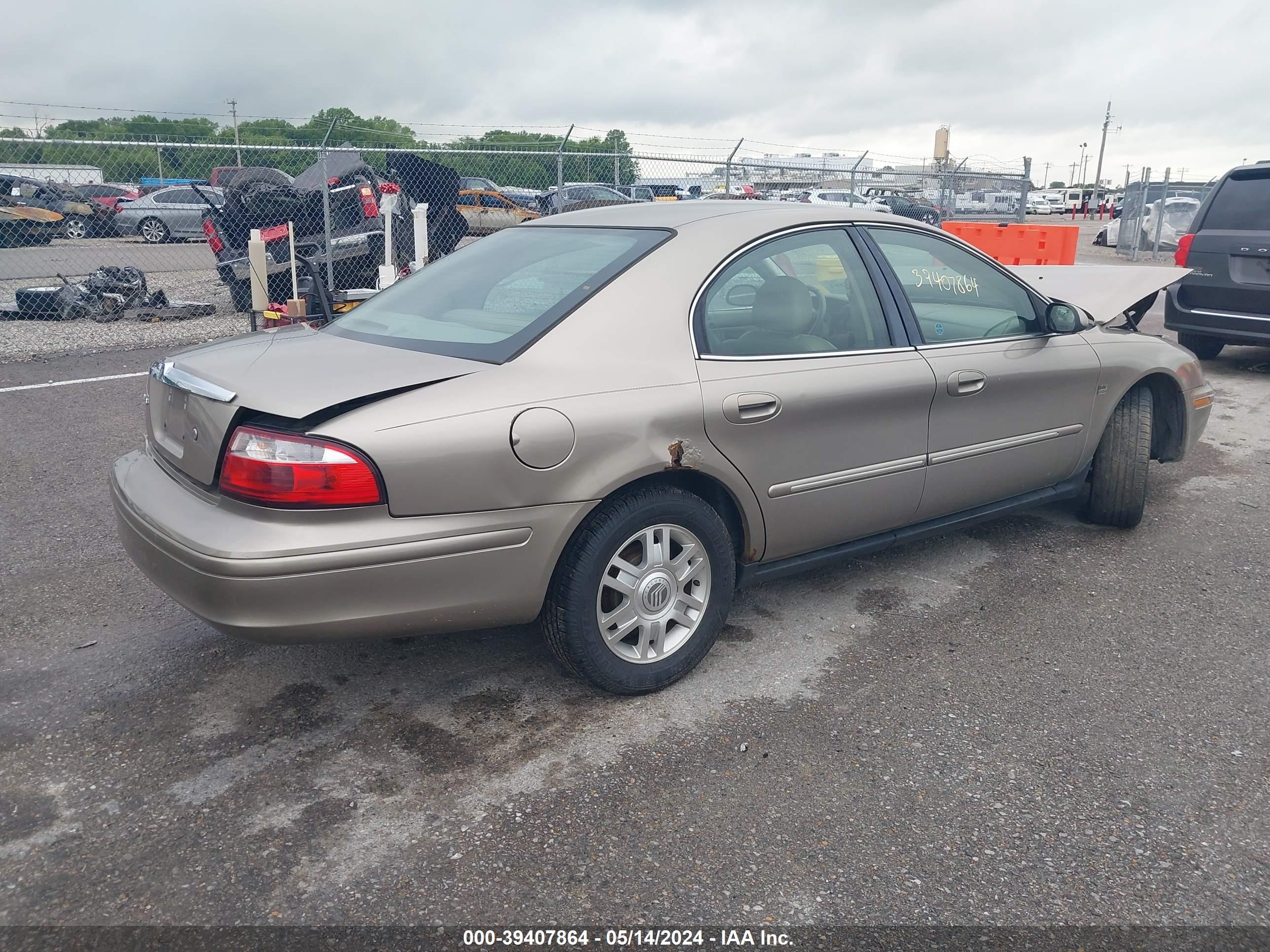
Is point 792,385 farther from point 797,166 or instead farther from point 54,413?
point 797,166

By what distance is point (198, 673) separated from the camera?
11.0 ft

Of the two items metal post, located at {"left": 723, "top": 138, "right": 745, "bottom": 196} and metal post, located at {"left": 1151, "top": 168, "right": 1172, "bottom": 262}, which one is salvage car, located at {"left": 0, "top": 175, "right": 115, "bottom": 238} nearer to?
metal post, located at {"left": 723, "top": 138, "right": 745, "bottom": 196}

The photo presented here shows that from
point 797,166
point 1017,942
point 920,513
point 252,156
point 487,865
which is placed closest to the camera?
point 1017,942

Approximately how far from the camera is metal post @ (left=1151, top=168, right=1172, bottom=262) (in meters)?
18.8

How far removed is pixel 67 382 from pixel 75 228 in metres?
14.3

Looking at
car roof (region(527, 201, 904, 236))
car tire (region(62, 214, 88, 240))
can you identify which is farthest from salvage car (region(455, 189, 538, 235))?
car roof (region(527, 201, 904, 236))

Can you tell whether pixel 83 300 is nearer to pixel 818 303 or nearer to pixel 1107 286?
pixel 818 303

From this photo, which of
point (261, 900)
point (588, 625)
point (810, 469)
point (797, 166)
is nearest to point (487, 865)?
point (261, 900)

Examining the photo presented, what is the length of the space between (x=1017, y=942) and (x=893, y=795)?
1.84 feet

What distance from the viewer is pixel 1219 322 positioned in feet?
27.6

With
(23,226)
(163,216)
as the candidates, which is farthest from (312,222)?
(163,216)

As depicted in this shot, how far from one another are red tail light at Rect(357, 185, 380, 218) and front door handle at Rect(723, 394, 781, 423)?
919 centimetres

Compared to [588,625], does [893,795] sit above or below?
below

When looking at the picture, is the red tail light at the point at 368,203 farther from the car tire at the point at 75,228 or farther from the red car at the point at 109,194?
the red car at the point at 109,194
